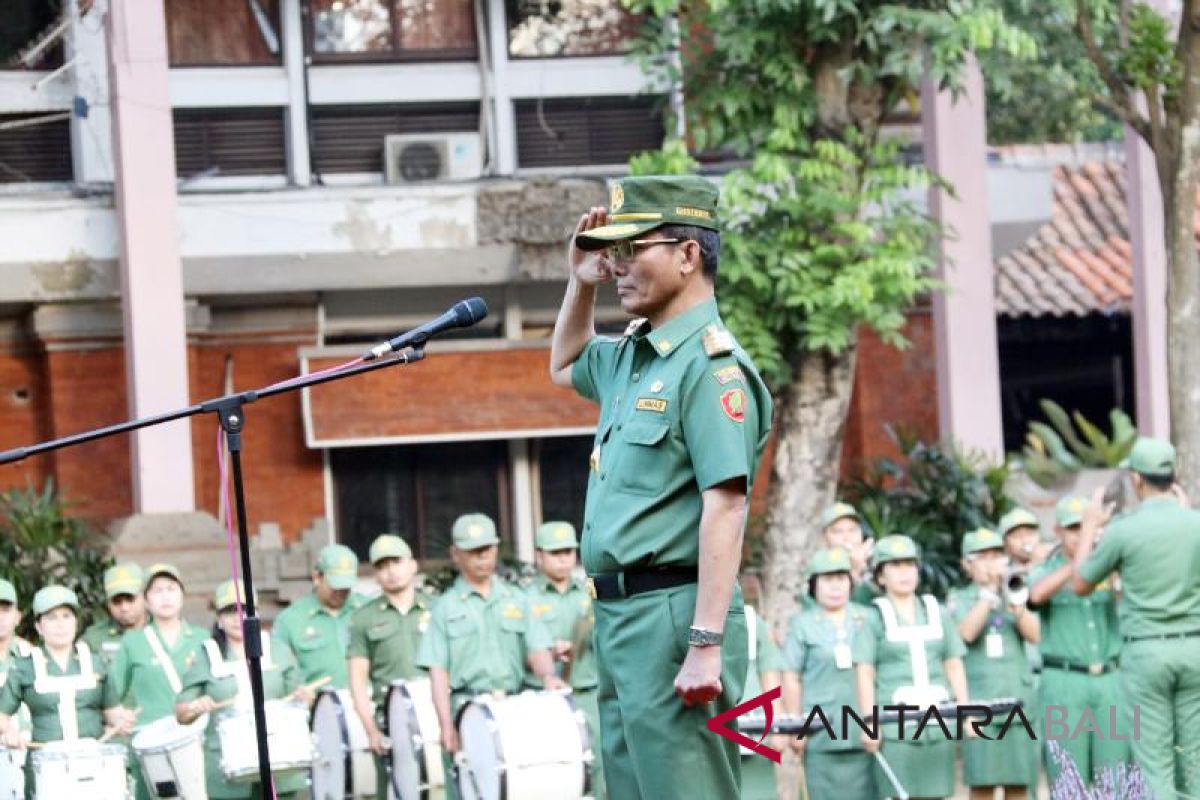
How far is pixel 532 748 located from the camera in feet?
32.4

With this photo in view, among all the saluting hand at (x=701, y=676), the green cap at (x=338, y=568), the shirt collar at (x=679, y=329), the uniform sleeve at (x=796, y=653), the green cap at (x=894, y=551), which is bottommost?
the uniform sleeve at (x=796, y=653)

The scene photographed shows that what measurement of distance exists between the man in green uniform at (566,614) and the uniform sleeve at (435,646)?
1.63 feet

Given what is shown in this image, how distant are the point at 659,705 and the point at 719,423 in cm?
73

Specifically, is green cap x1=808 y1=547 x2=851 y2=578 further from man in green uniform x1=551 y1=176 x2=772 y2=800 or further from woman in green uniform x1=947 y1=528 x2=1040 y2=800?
man in green uniform x1=551 y1=176 x2=772 y2=800

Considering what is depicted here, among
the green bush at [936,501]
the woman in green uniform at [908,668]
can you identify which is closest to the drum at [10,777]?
the woman in green uniform at [908,668]

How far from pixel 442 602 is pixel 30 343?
6666 mm

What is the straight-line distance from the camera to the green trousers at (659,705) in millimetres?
5516

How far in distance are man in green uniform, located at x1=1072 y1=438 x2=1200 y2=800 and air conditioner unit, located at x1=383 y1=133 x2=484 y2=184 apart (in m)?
7.72

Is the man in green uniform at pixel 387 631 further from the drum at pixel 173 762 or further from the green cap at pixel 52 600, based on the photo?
the green cap at pixel 52 600

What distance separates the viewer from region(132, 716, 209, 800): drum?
1079cm

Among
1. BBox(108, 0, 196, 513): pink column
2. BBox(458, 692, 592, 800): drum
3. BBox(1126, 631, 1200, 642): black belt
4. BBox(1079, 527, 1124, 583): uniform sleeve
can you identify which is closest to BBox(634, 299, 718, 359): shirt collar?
BBox(458, 692, 592, 800): drum

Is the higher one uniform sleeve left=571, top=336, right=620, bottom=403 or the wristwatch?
uniform sleeve left=571, top=336, right=620, bottom=403

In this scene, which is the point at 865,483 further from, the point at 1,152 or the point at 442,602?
the point at 1,152

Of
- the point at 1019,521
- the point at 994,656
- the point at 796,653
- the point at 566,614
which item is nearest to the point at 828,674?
the point at 796,653
